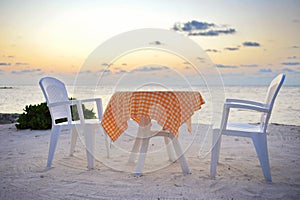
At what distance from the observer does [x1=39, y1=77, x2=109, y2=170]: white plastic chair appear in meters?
3.03

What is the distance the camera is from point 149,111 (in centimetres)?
256

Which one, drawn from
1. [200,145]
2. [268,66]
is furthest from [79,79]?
[268,66]

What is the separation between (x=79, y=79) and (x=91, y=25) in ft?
8.79

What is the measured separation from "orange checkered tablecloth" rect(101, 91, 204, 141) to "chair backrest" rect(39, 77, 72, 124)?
0.85 metres

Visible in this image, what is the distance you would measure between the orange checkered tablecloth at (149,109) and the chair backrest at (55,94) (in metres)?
0.85

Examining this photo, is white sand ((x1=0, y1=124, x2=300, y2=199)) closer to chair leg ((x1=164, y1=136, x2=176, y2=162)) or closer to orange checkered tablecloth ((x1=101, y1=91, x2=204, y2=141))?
chair leg ((x1=164, y1=136, x2=176, y2=162))

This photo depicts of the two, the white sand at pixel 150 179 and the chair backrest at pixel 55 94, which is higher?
the chair backrest at pixel 55 94

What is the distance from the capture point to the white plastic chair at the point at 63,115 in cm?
303

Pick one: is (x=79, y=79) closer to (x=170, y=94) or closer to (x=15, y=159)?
(x=170, y=94)

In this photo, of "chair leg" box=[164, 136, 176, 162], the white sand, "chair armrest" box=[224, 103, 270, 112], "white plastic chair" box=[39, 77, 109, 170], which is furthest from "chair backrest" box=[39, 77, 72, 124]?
"chair armrest" box=[224, 103, 270, 112]

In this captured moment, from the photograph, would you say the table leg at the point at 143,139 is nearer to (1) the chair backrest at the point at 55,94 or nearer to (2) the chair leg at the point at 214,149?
(2) the chair leg at the point at 214,149

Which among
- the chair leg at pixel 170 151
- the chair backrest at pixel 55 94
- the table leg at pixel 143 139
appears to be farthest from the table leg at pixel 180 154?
the chair backrest at pixel 55 94

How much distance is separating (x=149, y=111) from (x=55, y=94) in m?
1.39

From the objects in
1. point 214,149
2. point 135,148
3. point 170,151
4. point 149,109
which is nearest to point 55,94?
point 135,148
